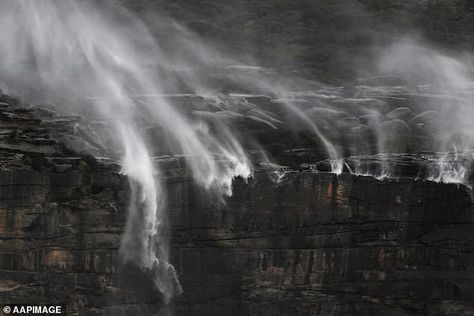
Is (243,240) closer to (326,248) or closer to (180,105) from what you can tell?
(326,248)

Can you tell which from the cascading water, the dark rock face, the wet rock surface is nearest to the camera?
the wet rock surface

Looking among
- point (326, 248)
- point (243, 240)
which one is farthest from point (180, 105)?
point (326, 248)

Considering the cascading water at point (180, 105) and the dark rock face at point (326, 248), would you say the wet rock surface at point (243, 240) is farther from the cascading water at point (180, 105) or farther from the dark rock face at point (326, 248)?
the cascading water at point (180, 105)

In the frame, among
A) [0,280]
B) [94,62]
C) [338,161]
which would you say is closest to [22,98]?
[94,62]

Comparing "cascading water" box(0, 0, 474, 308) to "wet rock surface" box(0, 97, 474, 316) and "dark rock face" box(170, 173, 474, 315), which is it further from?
"dark rock face" box(170, 173, 474, 315)

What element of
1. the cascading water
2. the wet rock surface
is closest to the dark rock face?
the wet rock surface

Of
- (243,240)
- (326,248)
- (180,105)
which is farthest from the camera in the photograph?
(180,105)

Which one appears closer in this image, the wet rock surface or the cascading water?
the wet rock surface
